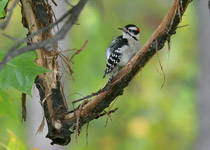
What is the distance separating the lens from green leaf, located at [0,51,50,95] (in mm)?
2270

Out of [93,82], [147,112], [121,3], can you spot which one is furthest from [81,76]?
[121,3]

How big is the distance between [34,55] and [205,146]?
517cm

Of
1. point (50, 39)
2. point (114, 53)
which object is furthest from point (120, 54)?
point (50, 39)

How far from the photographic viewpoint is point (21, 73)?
7.56 feet

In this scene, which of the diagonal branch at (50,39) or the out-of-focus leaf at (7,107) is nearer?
the diagonal branch at (50,39)

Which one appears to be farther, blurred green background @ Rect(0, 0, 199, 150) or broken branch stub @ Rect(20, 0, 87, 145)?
blurred green background @ Rect(0, 0, 199, 150)

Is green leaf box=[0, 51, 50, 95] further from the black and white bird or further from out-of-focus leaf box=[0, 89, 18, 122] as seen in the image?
the black and white bird

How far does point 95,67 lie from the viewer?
11195 millimetres

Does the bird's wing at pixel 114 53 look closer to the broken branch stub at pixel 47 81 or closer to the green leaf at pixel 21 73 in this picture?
the broken branch stub at pixel 47 81

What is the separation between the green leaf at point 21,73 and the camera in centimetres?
227

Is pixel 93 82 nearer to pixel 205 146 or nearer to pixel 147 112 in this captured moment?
pixel 147 112

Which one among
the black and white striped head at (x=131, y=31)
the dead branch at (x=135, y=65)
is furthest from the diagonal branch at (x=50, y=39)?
the black and white striped head at (x=131, y=31)

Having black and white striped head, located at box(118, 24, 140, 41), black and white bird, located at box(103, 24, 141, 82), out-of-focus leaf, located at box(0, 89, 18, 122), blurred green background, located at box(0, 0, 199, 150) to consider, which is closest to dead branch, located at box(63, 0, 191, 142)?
out-of-focus leaf, located at box(0, 89, 18, 122)

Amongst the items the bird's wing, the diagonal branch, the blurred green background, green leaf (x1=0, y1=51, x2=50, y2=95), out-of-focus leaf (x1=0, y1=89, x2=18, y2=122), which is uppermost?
the diagonal branch
